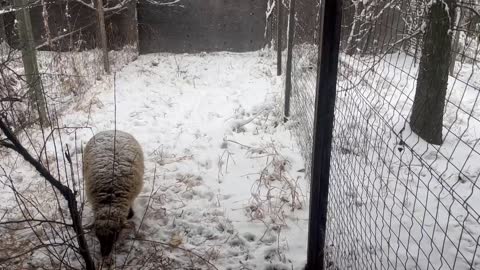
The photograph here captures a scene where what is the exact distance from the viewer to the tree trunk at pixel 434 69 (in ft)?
9.48

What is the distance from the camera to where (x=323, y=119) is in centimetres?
283

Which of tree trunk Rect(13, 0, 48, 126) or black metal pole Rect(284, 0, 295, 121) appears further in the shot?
black metal pole Rect(284, 0, 295, 121)

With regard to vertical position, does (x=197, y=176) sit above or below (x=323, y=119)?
below

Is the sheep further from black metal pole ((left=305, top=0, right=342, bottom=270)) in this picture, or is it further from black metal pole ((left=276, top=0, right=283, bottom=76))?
black metal pole ((left=276, top=0, right=283, bottom=76))

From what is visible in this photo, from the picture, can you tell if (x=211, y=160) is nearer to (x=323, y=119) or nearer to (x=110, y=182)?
(x=110, y=182)

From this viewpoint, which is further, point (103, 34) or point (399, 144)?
point (103, 34)

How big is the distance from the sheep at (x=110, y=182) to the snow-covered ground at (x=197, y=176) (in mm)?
176

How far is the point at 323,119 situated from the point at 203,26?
9330 millimetres

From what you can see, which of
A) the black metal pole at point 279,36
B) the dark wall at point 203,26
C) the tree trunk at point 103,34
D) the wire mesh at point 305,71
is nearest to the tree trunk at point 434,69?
the wire mesh at point 305,71

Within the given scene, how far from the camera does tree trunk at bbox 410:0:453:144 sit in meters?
2.89

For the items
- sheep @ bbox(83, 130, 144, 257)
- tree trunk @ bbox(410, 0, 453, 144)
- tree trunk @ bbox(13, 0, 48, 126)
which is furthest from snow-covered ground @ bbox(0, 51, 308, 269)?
tree trunk @ bbox(410, 0, 453, 144)

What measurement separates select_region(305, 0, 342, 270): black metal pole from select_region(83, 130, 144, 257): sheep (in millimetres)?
1615

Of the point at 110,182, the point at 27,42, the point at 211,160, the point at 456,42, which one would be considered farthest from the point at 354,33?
the point at 27,42

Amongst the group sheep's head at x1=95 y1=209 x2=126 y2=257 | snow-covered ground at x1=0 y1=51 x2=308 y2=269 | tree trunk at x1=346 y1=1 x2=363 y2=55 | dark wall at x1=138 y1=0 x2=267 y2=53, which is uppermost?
tree trunk at x1=346 y1=1 x2=363 y2=55
